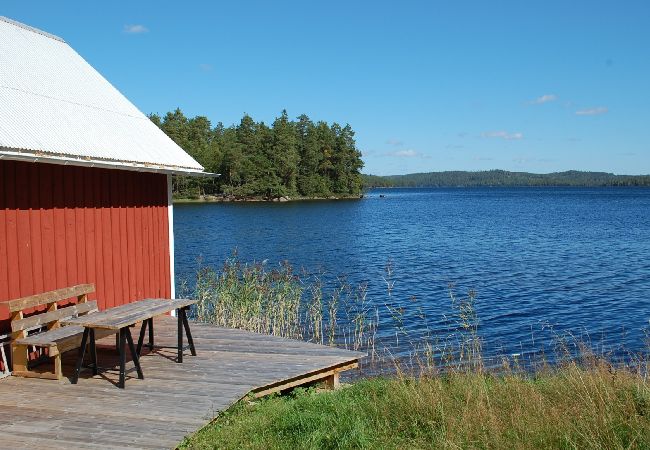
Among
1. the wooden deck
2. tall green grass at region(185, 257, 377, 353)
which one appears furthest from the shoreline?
Result: the wooden deck

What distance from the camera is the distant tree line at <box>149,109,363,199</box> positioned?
85875 millimetres

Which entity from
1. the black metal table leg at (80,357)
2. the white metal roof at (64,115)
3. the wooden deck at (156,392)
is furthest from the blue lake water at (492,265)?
the black metal table leg at (80,357)

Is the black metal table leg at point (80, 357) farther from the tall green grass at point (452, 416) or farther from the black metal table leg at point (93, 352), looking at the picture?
the tall green grass at point (452, 416)

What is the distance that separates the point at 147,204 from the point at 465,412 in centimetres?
666

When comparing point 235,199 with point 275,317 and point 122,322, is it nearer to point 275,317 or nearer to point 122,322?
point 275,317

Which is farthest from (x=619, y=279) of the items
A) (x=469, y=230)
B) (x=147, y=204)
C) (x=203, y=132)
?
(x=203, y=132)

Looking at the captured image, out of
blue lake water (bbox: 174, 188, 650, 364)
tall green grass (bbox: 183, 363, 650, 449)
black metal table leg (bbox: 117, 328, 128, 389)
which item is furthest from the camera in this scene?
blue lake water (bbox: 174, 188, 650, 364)

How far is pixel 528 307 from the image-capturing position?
17.7 meters

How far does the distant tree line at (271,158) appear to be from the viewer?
85875mm

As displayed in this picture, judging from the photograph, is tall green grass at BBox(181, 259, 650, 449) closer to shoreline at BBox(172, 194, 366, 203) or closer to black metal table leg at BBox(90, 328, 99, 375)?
black metal table leg at BBox(90, 328, 99, 375)

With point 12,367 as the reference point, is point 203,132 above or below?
above

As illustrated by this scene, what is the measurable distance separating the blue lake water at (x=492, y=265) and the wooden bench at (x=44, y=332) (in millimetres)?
6312

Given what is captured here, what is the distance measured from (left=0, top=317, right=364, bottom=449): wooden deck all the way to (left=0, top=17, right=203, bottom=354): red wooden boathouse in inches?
49.0

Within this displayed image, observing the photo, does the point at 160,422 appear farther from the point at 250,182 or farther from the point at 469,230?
the point at 250,182
